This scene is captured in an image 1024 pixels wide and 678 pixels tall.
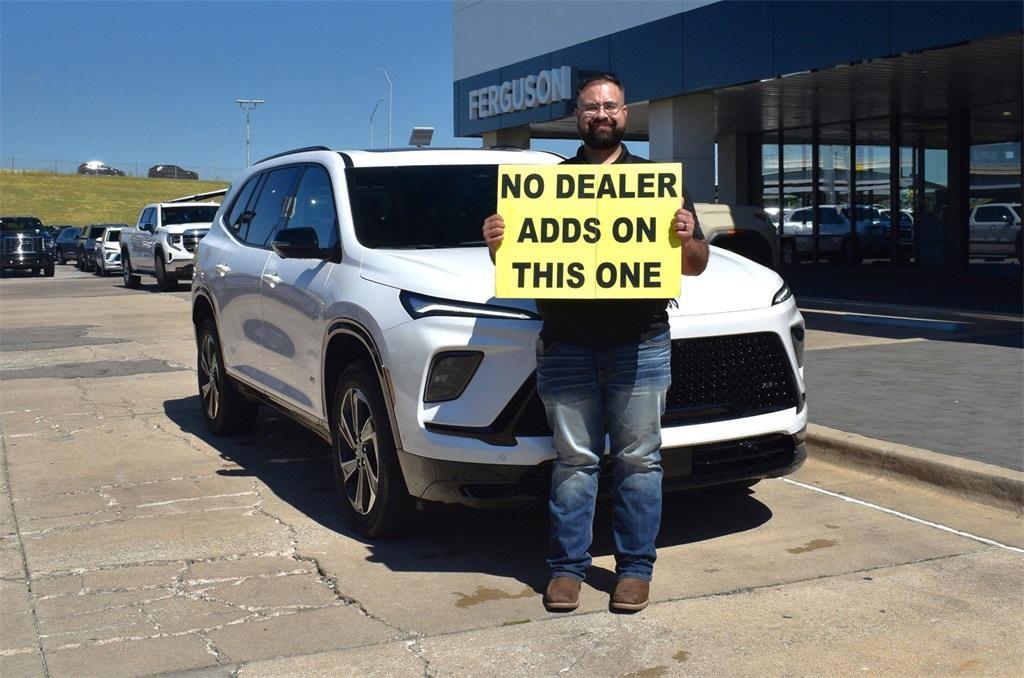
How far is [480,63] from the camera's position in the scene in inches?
1019

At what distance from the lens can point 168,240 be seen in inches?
1046

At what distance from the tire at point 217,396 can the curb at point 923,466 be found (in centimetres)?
381

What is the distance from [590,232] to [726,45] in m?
14.6

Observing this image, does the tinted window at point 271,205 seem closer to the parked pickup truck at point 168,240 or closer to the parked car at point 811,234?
the parked pickup truck at point 168,240

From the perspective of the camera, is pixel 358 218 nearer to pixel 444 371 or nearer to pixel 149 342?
pixel 444 371

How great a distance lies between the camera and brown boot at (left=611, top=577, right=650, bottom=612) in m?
4.57

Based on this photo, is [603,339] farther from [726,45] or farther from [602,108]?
[726,45]

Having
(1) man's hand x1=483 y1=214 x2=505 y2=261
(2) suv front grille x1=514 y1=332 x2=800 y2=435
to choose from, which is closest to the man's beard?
(1) man's hand x1=483 y1=214 x2=505 y2=261

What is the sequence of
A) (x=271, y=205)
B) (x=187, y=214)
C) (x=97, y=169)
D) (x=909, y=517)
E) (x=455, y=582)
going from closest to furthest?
(x=455, y=582) < (x=909, y=517) < (x=271, y=205) < (x=187, y=214) < (x=97, y=169)

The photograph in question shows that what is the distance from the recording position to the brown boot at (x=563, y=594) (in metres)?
4.60

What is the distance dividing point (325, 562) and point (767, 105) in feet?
63.5

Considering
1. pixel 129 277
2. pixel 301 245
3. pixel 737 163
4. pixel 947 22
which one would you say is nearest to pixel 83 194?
pixel 129 277

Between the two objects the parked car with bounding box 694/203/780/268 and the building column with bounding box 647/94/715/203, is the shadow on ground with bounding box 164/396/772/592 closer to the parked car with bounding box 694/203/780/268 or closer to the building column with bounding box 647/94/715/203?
the parked car with bounding box 694/203/780/268

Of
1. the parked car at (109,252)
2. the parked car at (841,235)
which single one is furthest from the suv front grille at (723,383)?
the parked car at (109,252)
